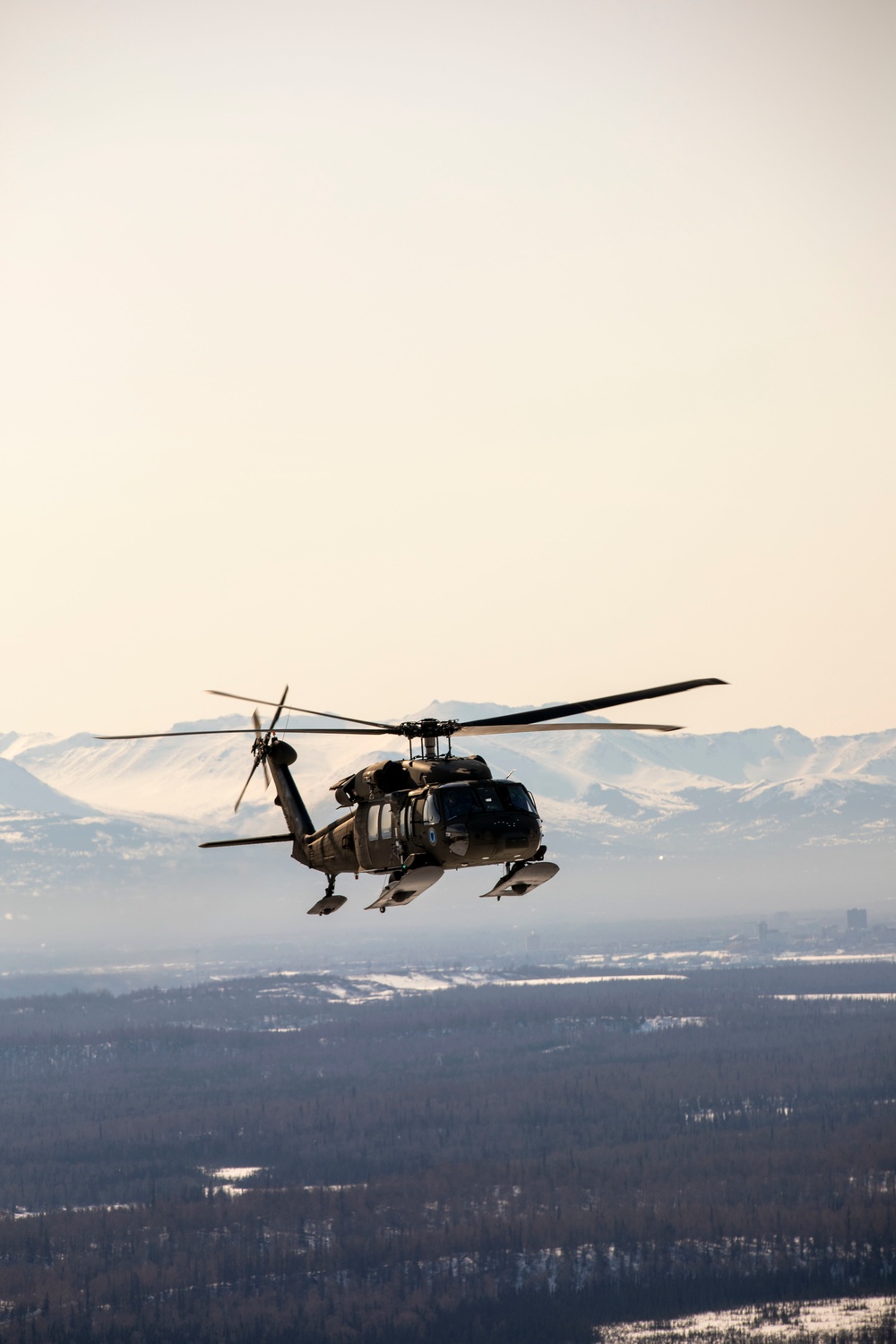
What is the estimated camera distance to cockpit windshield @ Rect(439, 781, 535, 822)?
77500mm

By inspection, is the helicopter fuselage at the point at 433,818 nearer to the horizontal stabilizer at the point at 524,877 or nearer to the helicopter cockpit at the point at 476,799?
the helicopter cockpit at the point at 476,799

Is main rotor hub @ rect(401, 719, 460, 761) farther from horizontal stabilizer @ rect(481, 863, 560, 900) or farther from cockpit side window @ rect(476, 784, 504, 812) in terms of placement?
horizontal stabilizer @ rect(481, 863, 560, 900)

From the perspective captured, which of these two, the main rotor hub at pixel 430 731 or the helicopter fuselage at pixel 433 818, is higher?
the main rotor hub at pixel 430 731

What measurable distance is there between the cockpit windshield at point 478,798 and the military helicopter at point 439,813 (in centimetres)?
4

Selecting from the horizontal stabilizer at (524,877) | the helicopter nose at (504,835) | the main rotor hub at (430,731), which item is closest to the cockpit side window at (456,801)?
Result: the helicopter nose at (504,835)

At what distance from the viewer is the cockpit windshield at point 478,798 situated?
77500 millimetres

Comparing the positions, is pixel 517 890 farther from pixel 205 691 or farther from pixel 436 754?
pixel 205 691

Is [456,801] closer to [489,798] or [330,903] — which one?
[489,798]

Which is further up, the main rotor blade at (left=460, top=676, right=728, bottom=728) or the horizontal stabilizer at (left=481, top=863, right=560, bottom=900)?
the main rotor blade at (left=460, top=676, right=728, bottom=728)

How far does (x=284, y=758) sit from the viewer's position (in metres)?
94.2

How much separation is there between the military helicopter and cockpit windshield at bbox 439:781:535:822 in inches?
1.6

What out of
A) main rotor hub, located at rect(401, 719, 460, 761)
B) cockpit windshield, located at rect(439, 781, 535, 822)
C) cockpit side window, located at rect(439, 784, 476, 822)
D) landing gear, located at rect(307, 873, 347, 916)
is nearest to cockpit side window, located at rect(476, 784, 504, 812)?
cockpit windshield, located at rect(439, 781, 535, 822)

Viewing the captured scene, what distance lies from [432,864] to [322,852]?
13792 mm

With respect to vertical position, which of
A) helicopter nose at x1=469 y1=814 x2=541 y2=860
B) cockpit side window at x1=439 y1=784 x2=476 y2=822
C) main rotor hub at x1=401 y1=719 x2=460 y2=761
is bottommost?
helicopter nose at x1=469 y1=814 x2=541 y2=860
